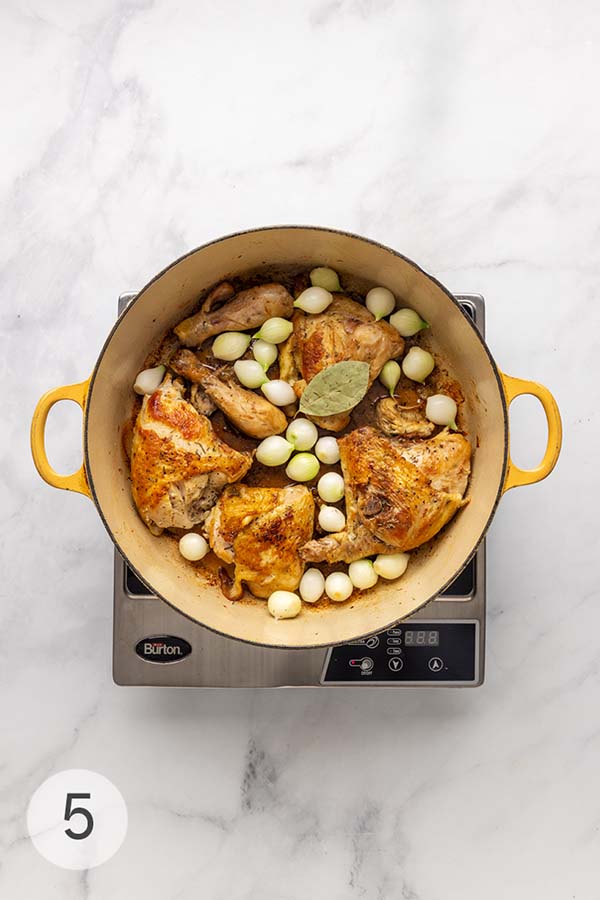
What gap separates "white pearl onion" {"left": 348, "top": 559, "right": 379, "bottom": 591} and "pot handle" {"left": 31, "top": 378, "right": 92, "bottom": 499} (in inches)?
19.5

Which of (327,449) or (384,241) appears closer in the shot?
(327,449)

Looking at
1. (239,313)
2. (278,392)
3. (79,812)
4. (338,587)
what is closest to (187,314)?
(239,313)

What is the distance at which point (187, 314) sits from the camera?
1.74 meters

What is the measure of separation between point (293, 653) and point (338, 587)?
16 cm

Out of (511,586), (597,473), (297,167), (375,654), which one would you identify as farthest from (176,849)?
(297,167)

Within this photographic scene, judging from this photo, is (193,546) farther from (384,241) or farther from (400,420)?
(384,241)

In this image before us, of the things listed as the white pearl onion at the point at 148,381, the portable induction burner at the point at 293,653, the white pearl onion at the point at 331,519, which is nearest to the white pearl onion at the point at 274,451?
the white pearl onion at the point at 331,519

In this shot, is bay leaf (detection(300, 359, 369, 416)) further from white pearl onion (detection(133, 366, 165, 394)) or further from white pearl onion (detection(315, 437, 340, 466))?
white pearl onion (detection(133, 366, 165, 394))

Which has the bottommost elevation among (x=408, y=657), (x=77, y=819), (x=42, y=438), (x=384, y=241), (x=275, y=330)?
(x=77, y=819)

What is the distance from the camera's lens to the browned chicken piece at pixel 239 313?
170 cm

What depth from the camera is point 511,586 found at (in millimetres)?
1887

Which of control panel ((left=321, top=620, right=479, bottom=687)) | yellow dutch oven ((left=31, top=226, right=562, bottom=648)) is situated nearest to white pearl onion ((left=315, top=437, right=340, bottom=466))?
yellow dutch oven ((left=31, top=226, right=562, bottom=648))

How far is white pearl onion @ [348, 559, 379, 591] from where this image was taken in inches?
66.3

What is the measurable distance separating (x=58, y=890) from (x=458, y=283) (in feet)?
4.85
